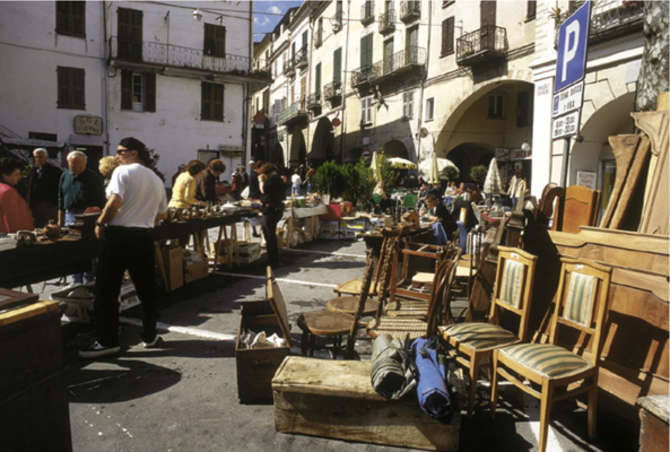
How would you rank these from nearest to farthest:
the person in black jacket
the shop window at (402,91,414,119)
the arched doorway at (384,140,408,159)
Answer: the person in black jacket
the shop window at (402,91,414,119)
the arched doorway at (384,140,408,159)

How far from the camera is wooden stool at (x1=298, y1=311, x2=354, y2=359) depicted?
3.50 m

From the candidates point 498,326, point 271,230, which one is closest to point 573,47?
point 498,326

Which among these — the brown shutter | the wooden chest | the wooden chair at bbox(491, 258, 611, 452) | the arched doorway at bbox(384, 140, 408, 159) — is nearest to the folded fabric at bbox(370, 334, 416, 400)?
the wooden chair at bbox(491, 258, 611, 452)

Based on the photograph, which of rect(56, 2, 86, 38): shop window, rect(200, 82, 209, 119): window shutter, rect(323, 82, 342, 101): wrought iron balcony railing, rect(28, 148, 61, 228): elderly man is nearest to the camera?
rect(28, 148, 61, 228): elderly man

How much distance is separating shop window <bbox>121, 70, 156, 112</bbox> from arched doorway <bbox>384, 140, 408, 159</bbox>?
11.0m

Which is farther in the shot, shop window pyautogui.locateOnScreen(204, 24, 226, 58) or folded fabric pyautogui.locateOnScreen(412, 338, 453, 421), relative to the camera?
shop window pyautogui.locateOnScreen(204, 24, 226, 58)

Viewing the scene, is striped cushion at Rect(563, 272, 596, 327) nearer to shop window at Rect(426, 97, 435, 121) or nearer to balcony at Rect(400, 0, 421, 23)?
shop window at Rect(426, 97, 435, 121)

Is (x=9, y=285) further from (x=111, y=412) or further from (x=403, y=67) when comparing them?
(x=403, y=67)

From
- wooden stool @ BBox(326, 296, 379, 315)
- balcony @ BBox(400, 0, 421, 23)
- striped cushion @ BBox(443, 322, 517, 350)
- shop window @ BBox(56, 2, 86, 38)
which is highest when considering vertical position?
balcony @ BBox(400, 0, 421, 23)

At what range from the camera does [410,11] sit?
20.5m

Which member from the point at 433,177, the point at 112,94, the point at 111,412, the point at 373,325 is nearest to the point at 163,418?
the point at 111,412

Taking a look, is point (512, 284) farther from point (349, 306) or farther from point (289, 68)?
point (289, 68)

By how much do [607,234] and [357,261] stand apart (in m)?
5.26

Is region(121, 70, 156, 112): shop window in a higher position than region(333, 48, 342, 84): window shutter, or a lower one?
lower
